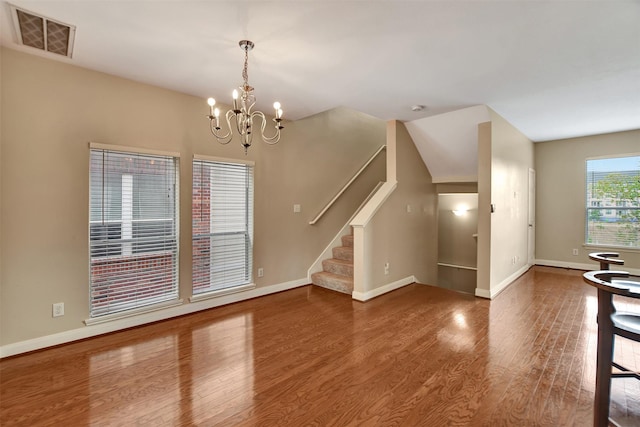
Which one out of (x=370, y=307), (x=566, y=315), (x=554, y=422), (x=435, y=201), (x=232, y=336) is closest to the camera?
(x=554, y=422)

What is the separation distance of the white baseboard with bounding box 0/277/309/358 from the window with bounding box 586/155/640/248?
236 inches

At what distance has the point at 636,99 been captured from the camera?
3.74m

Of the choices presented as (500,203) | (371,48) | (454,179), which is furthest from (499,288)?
(371,48)

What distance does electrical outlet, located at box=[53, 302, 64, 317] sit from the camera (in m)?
2.76

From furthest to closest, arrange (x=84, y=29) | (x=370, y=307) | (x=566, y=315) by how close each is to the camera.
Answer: (x=370, y=307) < (x=566, y=315) < (x=84, y=29)

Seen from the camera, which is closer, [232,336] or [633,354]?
[633,354]

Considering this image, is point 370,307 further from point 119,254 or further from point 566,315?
point 119,254

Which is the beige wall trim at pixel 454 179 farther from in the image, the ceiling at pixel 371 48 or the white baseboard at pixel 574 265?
the white baseboard at pixel 574 265

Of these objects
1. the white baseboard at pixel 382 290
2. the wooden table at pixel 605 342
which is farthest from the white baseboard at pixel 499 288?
the wooden table at pixel 605 342

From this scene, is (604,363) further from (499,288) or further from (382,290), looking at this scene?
(499,288)

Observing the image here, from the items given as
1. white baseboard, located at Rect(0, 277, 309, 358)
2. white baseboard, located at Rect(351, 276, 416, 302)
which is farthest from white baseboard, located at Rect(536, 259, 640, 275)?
white baseboard, located at Rect(0, 277, 309, 358)

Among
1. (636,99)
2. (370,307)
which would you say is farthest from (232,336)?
(636,99)

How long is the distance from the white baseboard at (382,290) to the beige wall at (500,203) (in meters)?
1.03

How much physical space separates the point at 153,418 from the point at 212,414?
345 millimetres
